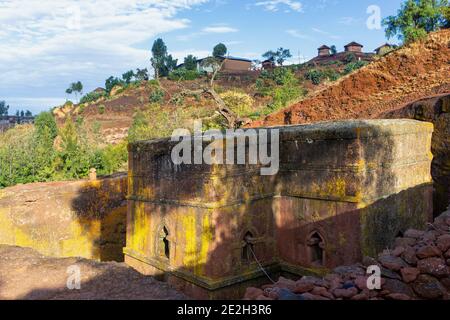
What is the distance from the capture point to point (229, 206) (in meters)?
6.91

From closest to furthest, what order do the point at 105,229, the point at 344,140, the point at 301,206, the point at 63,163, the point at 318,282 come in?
the point at 318,282 → the point at 344,140 → the point at 301,206 → the point at 105,229 → the point at 63,163

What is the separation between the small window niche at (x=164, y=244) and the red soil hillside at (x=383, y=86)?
36.7 ft

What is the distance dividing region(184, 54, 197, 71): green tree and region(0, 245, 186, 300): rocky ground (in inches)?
2315

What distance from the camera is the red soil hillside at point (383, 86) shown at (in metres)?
16.9

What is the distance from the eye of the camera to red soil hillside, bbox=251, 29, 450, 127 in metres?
16.9

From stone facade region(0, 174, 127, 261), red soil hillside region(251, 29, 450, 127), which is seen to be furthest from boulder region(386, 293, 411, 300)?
red soil hillside region(251, 29, 450, 127)

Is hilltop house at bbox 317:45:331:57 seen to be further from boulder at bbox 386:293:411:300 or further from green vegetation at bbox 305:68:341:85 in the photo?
boulder at bbox 386:293:411:300

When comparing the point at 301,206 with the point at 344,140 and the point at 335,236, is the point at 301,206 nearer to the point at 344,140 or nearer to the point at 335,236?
the point at 335,236

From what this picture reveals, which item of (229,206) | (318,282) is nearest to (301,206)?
(229,206)

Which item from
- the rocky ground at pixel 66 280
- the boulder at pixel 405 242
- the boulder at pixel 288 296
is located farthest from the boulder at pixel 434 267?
the rocky ground at pixel 66 280

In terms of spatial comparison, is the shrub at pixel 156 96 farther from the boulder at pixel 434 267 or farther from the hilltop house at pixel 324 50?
the boulder at pixel 434 267
